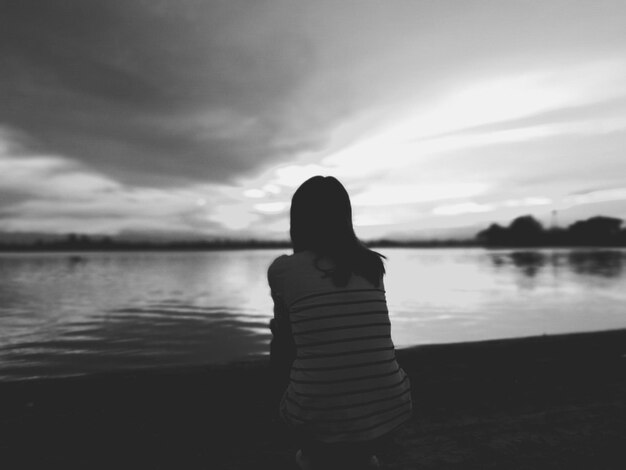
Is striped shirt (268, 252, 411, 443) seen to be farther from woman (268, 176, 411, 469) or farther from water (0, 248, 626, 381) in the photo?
water (0, 248, 626, 381)

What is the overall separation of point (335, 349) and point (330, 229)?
57 cm

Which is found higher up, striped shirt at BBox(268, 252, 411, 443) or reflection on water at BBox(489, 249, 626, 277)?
striped shirt at BBox(268, 252, 411, 443)

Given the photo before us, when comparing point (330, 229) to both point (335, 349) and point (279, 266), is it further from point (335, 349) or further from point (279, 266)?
point (335, 349)

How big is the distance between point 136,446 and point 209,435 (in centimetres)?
60

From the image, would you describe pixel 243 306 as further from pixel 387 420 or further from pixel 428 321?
pixel 387 420

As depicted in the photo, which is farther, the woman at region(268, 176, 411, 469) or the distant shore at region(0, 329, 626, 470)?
the distant shore at region(0, 329, 626, 470)

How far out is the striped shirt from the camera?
6.05ft

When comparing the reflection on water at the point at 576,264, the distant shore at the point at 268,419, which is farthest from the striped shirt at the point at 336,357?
the reflection on water at the point at 576,264

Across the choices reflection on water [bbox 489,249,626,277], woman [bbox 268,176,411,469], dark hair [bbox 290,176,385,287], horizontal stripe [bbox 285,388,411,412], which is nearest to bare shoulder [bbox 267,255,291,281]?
woman [bbox 268,176,411,469]

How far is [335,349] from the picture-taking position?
1.85 metres

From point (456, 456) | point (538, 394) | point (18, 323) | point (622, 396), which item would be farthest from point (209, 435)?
point (18, 323)

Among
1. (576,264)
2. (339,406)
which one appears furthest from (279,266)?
(576,264)

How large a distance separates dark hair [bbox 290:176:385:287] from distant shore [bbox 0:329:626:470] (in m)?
2.01

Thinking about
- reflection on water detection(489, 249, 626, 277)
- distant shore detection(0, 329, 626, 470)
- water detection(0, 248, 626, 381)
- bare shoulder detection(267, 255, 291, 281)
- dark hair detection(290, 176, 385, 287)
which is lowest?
water detection(0, 248, 626, 381)
